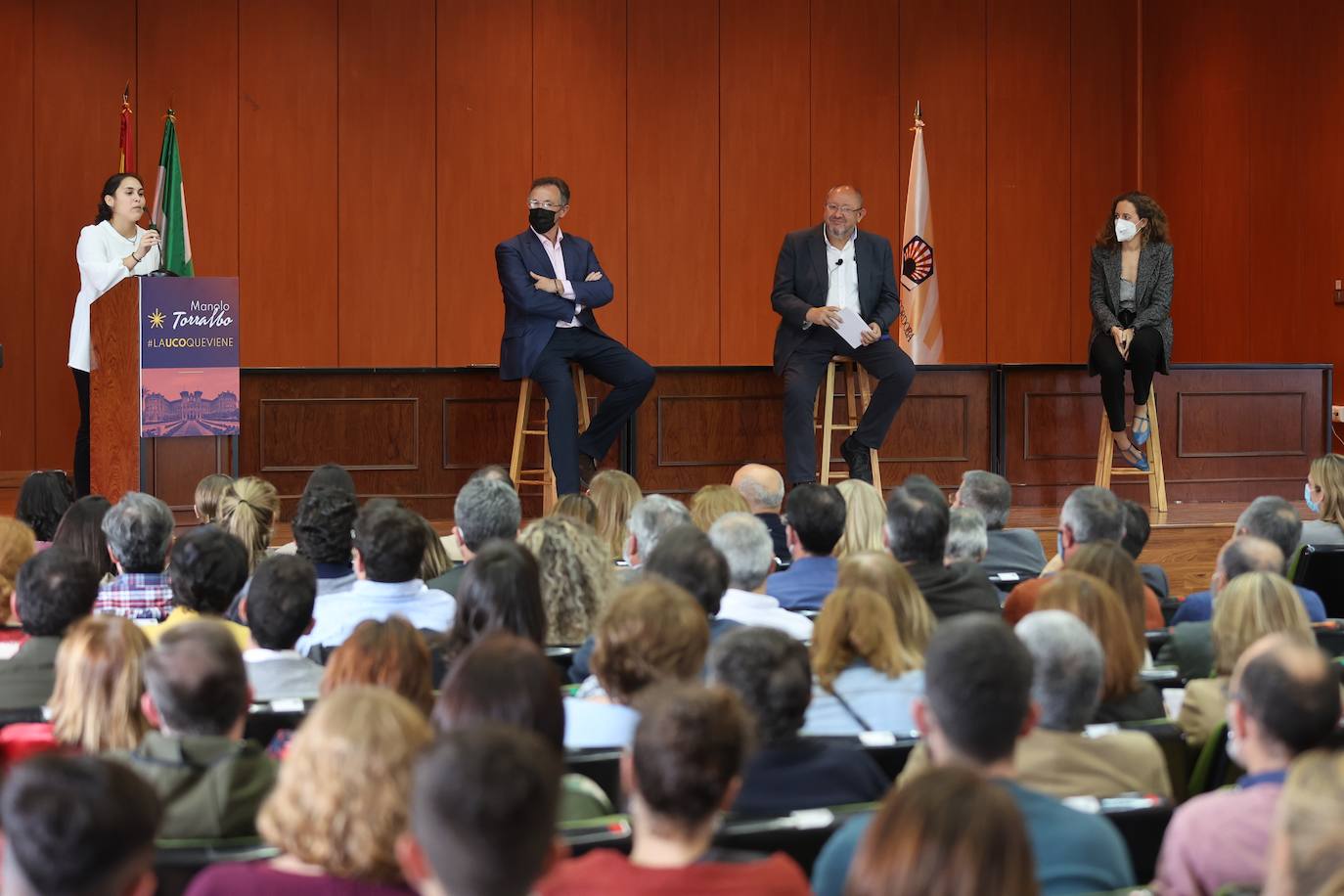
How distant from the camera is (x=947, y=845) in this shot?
4.28 ft

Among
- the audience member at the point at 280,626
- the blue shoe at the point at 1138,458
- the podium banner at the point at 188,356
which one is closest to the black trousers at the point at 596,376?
the podium banner at the point at 188,356

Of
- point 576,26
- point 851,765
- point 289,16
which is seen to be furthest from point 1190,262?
point 851,765

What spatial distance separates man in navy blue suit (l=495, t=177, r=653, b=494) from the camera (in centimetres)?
673

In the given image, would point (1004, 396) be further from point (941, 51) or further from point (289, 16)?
point (289, 16)

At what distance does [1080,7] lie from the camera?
10.4 metres

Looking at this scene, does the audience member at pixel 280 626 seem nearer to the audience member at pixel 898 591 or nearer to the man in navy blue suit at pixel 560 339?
the audience member at pixel 898 591

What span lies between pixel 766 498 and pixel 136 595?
1.92m

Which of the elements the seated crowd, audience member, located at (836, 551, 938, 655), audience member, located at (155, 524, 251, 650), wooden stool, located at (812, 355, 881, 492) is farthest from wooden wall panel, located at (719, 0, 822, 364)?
audience member, located at (836, 551, 938, 655)

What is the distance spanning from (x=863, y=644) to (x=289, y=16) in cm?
765

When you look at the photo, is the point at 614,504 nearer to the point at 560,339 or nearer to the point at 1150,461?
the point at 560,339

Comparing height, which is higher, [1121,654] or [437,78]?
[437,78]

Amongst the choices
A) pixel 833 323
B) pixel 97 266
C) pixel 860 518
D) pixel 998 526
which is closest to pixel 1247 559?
pixel 860 518

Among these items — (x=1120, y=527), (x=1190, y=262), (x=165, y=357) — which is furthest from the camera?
(x=1190, y=262)

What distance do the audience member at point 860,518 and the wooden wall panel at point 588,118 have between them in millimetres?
5550
